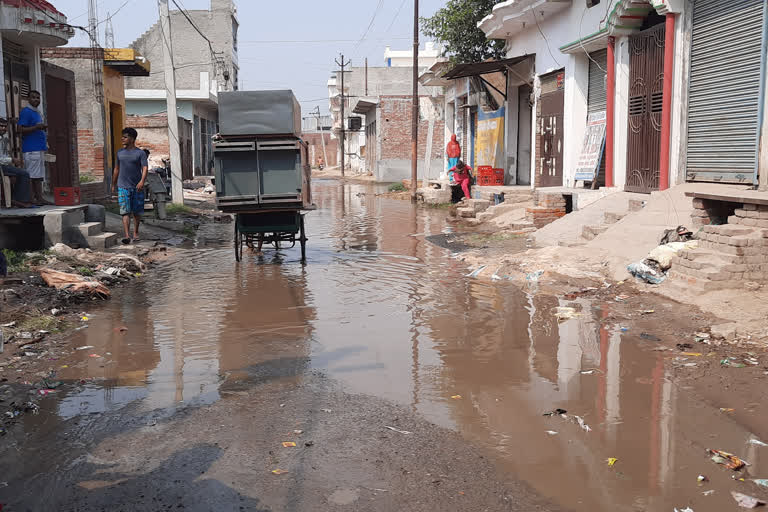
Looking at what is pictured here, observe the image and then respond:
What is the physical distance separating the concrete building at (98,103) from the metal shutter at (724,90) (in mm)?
15326

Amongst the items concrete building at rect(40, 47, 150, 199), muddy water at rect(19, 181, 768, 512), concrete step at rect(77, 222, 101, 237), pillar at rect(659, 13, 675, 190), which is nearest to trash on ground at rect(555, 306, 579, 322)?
muddy water at rect(19, 181, 768, 512)

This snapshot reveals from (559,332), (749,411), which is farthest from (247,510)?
(559,332)

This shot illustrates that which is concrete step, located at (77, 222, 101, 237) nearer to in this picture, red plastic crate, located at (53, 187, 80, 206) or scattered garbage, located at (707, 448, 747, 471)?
red plastic crate, located at (53, 187, 80, 206)

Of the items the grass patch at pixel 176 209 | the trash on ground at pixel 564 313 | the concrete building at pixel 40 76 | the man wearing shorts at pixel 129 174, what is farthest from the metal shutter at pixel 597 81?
the concrete building at pixel 40 76

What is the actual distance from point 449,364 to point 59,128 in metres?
14.7

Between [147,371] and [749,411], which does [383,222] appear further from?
[749,411]

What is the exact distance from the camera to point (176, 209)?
18516mm

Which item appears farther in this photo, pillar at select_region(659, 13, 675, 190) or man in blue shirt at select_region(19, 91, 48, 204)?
man in blue shirt at select_region(19, 91, 48, 204)

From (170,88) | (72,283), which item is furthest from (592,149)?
(72,283)

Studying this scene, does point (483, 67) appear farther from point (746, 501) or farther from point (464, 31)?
point (746, 501)

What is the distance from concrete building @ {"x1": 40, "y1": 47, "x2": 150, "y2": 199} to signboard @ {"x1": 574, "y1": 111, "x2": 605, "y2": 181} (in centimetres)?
1270

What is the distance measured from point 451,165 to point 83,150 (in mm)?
11348

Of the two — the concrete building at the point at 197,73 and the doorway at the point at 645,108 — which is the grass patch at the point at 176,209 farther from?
the concrete building at the point at 197,73

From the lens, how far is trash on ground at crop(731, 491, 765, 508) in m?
3.37
